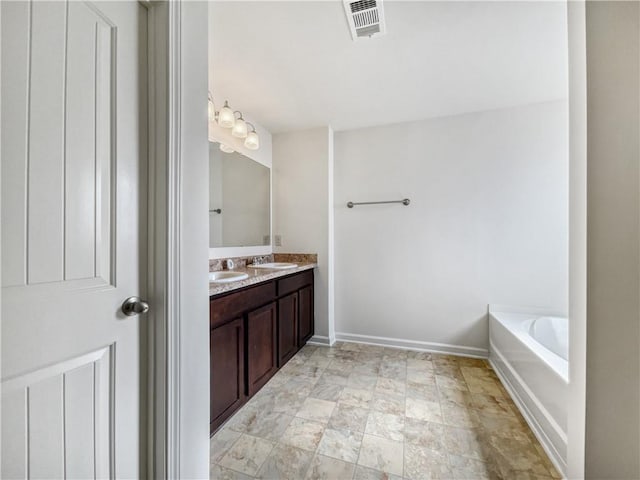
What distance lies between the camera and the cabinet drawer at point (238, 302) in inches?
52.4

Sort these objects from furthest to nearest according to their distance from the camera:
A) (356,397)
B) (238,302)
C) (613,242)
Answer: (356,397), (238,302), (613,242)

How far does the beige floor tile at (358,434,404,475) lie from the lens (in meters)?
1.20

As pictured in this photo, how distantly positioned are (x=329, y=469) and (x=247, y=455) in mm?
416

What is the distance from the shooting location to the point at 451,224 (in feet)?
8.10

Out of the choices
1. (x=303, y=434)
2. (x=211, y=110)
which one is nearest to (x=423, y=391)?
(x=303, y=434)

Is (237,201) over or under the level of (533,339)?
over

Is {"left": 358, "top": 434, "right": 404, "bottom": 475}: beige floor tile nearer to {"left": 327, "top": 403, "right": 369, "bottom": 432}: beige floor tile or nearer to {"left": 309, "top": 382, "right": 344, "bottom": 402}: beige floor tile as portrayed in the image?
{"left": 327, "top": 403, "right": 369, "bottom": 432}: beige floor tile

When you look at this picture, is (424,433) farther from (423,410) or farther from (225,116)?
(225,116)

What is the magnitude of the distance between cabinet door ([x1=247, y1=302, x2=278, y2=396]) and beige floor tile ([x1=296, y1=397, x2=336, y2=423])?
1.17 feet

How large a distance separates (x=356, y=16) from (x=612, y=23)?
1130 mm

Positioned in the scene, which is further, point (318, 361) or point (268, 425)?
point (318, 361)

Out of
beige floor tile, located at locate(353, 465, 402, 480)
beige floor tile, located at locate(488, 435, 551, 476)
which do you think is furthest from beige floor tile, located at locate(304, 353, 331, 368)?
beige floor tile, located at locate(488, 435, 551, 476)

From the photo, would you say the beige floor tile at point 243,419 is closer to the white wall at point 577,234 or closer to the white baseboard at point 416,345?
the white baseboard at point 416,345

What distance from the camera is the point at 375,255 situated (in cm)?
270
